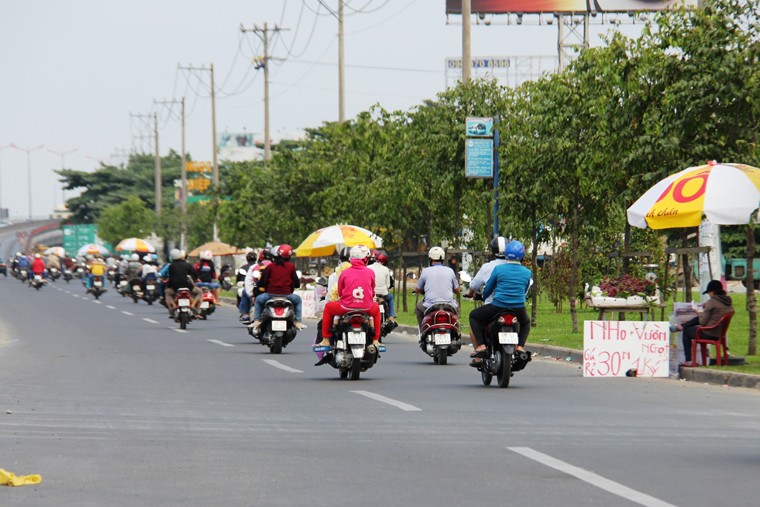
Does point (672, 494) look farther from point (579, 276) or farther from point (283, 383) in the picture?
point (579, 276)

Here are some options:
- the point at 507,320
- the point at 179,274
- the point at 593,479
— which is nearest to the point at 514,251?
the point at 507,320

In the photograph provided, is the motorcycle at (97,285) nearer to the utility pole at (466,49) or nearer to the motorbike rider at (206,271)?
the motorbike rider at (206,271)

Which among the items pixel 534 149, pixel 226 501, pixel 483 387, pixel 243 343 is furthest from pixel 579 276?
pixel 226 501

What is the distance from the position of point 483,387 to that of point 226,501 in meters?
8.77

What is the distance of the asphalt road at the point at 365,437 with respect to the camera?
867 centimetres

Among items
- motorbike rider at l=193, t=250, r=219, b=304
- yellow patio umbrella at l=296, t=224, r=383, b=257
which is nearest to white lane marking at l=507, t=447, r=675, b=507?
yellow patio umbrella at l=296, t=224, r=383, b=257

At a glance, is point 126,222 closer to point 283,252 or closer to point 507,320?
point 283,252

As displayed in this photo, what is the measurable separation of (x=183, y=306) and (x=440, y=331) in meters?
12.0

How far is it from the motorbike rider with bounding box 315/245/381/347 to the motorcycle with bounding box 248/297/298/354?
5.53m

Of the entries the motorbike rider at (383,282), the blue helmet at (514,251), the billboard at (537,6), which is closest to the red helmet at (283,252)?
the motorbike rider at (383,282)

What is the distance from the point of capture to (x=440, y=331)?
21.0 m

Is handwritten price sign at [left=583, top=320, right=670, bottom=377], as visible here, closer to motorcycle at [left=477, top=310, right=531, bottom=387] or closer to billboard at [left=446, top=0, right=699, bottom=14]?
motorcycle at [left=477, top=310, right=531, bottom=387]

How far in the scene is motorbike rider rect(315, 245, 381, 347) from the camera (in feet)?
58.4

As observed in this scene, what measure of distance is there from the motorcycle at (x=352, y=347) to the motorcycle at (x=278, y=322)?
216 inches
